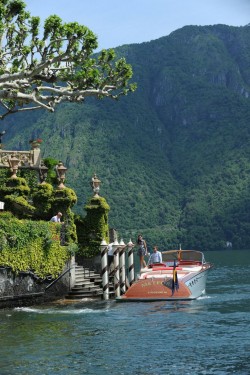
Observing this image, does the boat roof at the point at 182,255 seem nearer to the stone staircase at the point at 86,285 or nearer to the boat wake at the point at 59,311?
the stone staircase at the point at 86,285

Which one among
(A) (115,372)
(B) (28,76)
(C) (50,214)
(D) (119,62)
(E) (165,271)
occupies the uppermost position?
(D) (119,62)

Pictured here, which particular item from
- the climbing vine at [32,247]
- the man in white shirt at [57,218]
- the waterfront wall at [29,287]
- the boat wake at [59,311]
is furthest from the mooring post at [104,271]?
the boat wake at [59,311]

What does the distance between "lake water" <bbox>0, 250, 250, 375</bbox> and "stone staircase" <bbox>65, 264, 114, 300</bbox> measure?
2045 millimetres

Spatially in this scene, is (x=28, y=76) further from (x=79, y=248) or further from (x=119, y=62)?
(x=79, y=248)

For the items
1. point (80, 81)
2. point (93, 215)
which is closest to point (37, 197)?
point (93, 215)

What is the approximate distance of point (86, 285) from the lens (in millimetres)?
38281

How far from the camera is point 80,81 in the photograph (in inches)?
1156

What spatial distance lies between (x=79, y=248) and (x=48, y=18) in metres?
16.7

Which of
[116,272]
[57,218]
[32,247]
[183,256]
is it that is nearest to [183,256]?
[183,256]

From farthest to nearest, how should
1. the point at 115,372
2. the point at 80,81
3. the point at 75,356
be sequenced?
the point at 80,81 < the point at 75,356 < the point at 115,372

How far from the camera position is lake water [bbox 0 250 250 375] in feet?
64.2

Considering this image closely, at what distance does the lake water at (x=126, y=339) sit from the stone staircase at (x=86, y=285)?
2.05 m

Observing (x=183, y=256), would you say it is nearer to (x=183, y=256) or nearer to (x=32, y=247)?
(x=183, y=256)

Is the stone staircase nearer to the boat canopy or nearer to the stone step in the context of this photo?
the stone step
